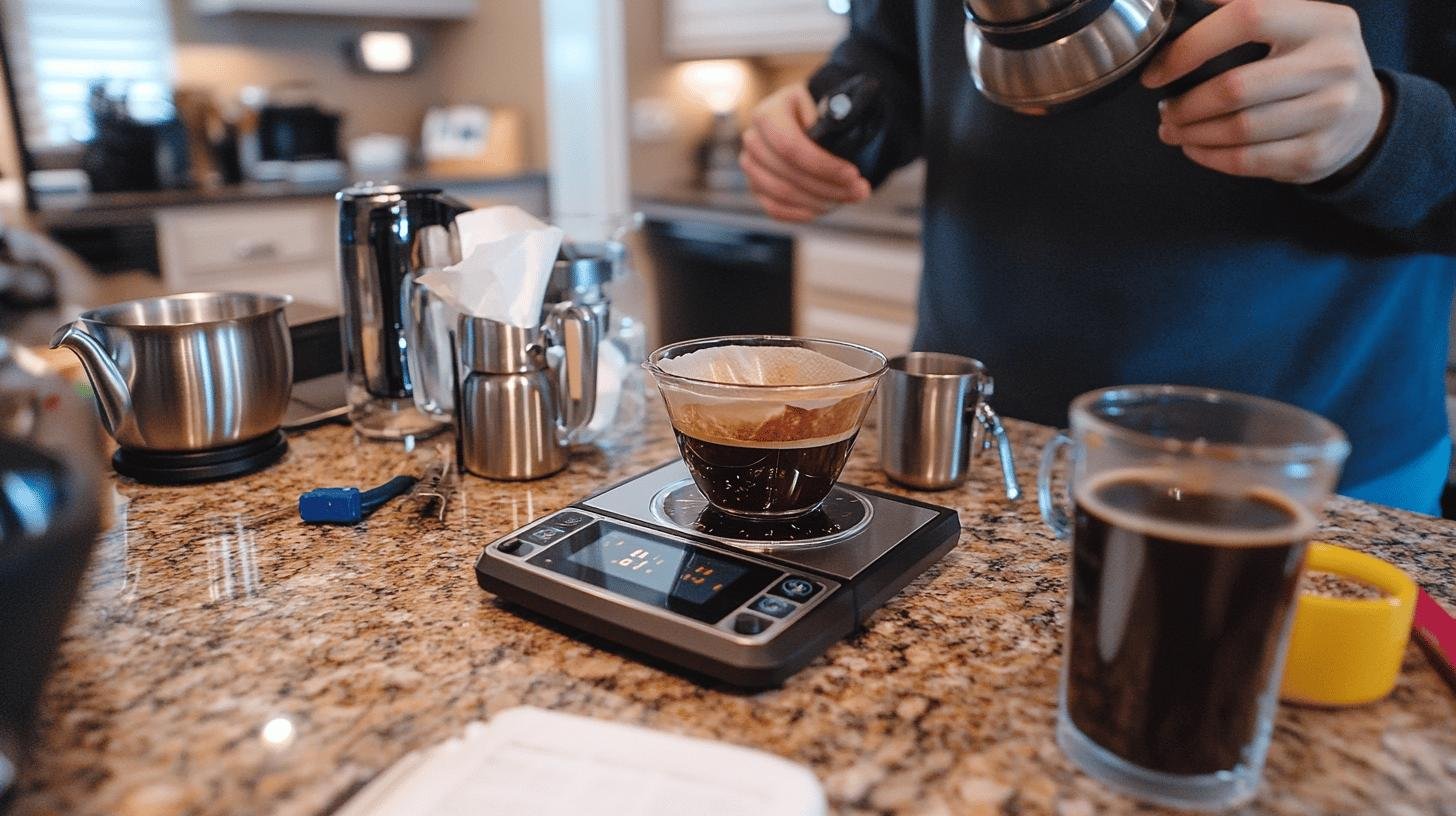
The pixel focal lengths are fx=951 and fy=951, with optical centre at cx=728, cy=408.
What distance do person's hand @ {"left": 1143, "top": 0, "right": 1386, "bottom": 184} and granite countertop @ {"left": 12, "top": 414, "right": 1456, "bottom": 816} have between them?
314 millimetres

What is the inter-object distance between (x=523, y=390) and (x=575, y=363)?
0.18ft

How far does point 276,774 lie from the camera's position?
1.51 feet

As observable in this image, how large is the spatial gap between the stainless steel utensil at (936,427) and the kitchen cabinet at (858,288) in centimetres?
149

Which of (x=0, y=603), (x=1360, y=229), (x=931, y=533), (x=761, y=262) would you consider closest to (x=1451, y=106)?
(x=1360, y=229)

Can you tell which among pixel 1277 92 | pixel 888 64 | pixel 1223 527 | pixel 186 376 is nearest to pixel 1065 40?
pixel 1277 92

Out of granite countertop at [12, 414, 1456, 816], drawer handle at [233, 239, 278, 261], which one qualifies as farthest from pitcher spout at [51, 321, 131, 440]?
drawer handle at [233, 239, 278, 261]

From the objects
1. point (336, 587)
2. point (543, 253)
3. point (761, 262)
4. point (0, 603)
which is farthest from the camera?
point (761, 262)

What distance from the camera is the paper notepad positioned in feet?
1.37

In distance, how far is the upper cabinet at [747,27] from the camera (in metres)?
2.75

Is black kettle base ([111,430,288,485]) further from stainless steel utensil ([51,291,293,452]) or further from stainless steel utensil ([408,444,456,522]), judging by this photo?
stainless steel utensil ([408,444,456,522])

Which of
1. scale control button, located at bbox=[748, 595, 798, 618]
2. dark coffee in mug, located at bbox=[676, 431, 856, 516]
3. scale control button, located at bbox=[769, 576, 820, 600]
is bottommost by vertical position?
scale control button, located at bbox=[748, 595, 798, 618]

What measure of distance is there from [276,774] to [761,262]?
7.80 ft

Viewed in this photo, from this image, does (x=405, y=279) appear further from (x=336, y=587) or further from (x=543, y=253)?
(x=336, y=587)

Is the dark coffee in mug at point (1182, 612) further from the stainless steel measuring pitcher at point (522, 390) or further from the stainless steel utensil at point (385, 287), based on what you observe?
the stainless steel utensil at point (385, 287)
